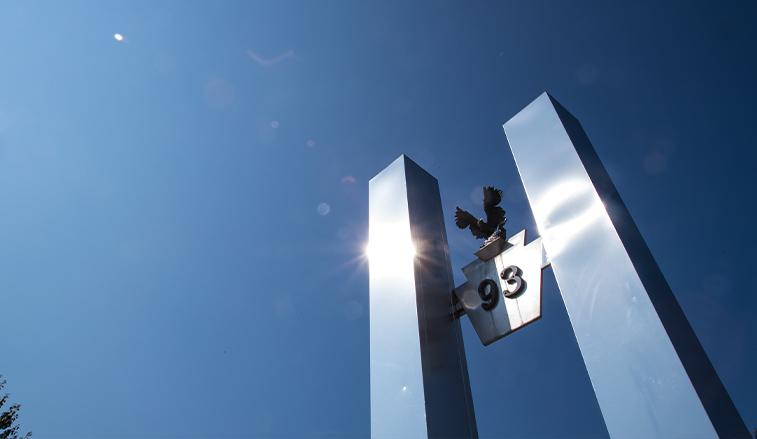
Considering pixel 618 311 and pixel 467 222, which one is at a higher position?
pixel 467 222

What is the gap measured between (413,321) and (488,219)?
1.25 m

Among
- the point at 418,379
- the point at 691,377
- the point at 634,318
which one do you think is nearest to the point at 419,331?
the point at 418,379

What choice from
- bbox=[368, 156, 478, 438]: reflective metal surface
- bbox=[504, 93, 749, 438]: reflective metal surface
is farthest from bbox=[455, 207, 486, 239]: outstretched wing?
bbox=[504, 93, 749, 438]: reflective metal surface

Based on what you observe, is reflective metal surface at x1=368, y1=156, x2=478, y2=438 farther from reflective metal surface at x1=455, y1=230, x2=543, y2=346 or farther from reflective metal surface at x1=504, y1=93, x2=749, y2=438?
reflective metal surface at x1=504, y1=93, x2=749, y2=438

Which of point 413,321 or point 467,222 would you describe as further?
point 467,222

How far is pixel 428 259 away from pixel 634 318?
6.23 ft

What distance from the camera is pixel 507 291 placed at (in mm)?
3516

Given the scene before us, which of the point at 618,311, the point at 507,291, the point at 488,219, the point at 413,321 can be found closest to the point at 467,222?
the point at 488,219

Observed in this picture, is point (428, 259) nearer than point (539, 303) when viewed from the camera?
No

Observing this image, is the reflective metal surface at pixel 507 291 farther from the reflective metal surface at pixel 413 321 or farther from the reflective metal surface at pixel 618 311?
the reflective metal surface at pixel 618 311

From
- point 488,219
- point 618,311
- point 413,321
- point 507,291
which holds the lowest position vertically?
point 618,311

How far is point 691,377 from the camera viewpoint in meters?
2.17

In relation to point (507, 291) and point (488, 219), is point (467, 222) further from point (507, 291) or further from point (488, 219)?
point (507, 291)

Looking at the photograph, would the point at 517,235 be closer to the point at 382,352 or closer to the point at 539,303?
the point at 539,303
